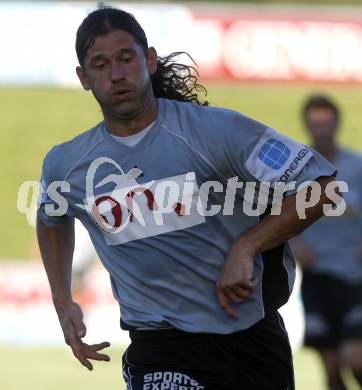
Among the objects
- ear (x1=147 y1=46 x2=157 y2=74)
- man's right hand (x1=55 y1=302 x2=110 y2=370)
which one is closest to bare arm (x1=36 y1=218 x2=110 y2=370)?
man's right hand (x1=55 y1=302 x2=110 y2=370)

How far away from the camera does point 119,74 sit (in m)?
4.27

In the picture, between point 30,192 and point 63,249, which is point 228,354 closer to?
point 63,249

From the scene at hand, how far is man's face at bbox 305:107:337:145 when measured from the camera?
7.88 meters

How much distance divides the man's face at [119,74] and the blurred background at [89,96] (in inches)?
222

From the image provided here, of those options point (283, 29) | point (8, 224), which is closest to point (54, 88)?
point (8, 224)

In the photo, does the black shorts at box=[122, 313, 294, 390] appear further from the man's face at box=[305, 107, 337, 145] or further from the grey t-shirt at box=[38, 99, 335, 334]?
the man's face at box=[305, 107, 337, 145]

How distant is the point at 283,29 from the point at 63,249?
8954mm

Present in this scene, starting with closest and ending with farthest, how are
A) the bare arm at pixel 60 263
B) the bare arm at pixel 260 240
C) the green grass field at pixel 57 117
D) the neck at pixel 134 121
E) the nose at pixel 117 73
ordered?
1. the bare arm at pixel 260 240
2. the nose at pixel 117 73
3. the neck at pixel 134 121
4. the bare arm at pixel 60 263
5. the green grass field at pixel 57 117

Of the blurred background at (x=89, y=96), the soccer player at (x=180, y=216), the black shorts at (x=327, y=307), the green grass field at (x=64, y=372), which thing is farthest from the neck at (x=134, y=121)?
the blurred background at (x=89, y=96)

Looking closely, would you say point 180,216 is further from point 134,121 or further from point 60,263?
point 60,263

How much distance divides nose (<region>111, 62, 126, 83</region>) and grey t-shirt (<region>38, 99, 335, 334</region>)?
221 mm

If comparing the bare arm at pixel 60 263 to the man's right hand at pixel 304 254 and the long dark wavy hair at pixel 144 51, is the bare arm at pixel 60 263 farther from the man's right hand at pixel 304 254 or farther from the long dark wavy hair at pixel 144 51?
the man's right hand at pixel 304 254

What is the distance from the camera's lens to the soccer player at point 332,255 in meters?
7.88

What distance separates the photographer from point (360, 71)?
14.0 m
